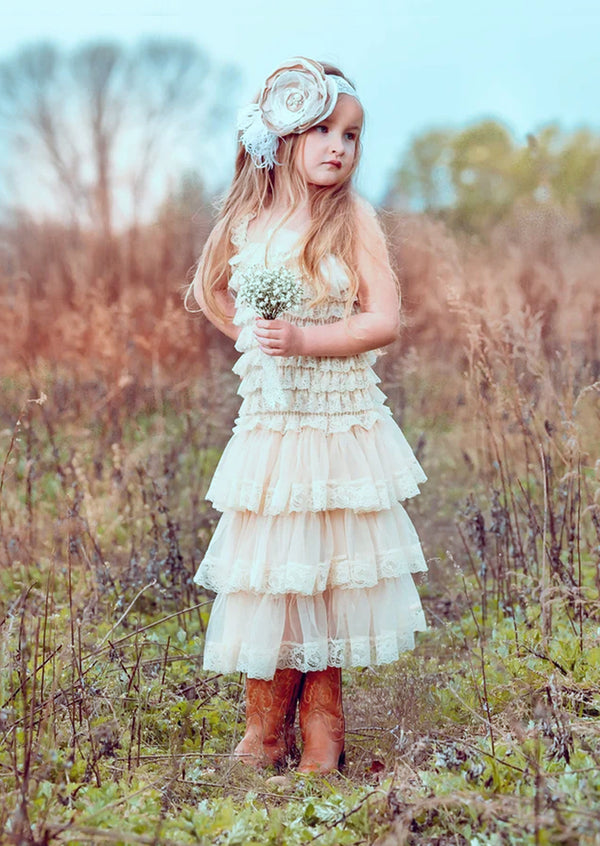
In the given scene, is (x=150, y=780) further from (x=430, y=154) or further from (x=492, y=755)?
(x=430, y=154)

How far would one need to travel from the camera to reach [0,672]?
9.02 ft

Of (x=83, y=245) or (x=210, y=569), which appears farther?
(x=83, y=245)

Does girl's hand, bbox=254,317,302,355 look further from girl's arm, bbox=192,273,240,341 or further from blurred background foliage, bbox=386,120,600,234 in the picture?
blurred background foliage, bbox=386,120,600,234

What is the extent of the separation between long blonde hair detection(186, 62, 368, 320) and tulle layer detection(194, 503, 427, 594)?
62cm

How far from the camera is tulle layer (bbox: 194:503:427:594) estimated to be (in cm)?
268

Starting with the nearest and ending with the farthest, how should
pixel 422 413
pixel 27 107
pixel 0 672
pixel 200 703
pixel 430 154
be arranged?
1. pixel 0 672
2. pixel 200 703
3. pixel 422 413
4. pixel 430 154
5. pixel 27 107

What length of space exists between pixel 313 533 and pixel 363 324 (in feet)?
1.96

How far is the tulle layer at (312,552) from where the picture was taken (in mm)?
2682

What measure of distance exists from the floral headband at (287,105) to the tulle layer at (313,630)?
129 centimetres

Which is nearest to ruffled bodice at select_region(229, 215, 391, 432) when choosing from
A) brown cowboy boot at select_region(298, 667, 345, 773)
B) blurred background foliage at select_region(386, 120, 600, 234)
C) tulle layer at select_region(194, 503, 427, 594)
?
tulle layer at select_region(194, 503, 427, 594)

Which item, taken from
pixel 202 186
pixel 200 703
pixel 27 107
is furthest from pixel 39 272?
pixel 200 703

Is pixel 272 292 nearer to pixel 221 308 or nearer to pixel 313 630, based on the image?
pixel 221 308

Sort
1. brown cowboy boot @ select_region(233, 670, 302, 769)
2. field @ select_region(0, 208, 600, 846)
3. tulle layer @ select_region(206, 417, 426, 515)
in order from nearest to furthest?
field @ select_region(0, 208, 600, 846)
tulle layer @ select_region(206, 417, 426, 515)
brown cowboy boot @ select_region(233, 670, 302, 769)

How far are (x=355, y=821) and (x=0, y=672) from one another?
112 centimetres
